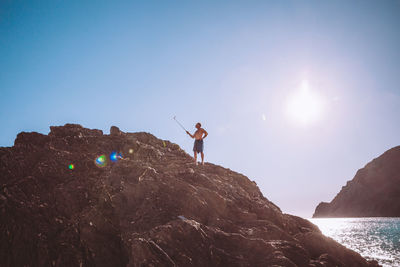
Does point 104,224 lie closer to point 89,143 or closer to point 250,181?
point 89,143

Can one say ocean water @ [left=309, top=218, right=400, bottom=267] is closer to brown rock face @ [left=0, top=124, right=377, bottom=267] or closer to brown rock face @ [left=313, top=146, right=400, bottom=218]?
brown rock face @ [left=0, top=124, right=377, bottom=267]

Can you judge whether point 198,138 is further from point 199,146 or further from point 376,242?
point 376,242

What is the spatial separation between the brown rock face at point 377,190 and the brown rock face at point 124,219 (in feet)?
614

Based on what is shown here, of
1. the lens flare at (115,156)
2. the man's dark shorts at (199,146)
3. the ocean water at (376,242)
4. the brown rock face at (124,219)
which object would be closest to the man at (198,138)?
the man's dark shorts at (199,146)

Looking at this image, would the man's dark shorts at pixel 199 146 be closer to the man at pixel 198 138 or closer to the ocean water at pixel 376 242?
the man at pixel 198 138

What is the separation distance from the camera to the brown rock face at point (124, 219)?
328 inches

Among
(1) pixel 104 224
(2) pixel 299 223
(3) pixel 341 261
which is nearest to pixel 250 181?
(2) pixel 299 223

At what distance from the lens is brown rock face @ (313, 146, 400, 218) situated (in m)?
152

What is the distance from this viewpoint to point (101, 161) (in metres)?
14.0

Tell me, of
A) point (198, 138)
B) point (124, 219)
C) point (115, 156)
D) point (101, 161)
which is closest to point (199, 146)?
point (198, 138)

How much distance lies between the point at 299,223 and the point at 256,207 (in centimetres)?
441

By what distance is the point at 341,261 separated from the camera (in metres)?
12.4

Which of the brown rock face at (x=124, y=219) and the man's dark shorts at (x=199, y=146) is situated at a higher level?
the man's dark shorts at (x=199, y=146)

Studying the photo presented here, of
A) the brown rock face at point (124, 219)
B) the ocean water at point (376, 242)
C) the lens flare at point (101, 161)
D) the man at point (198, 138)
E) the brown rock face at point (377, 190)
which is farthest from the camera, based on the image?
the brown rock face at point (377, 190)
